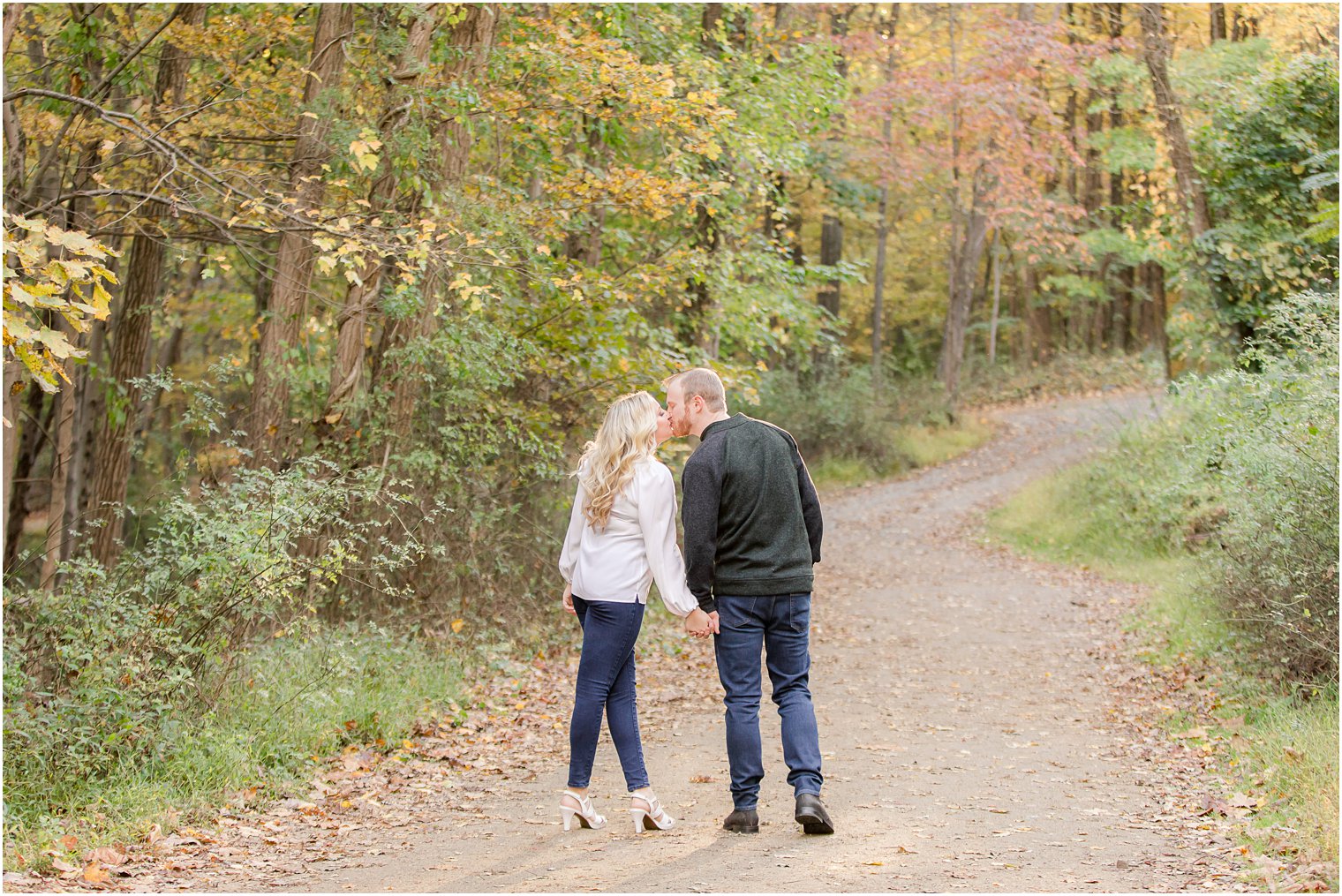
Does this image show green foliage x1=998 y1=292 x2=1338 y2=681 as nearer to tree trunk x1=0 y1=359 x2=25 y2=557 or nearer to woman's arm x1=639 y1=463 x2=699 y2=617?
woman's arm x1=639 y1=463 x2=699 y2=617

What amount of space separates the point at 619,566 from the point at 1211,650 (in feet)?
18.4

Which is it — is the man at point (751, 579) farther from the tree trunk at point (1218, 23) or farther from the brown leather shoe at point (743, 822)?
the tree trunk at point (1218, 23)

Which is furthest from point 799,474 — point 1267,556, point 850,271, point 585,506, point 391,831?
point 850,271

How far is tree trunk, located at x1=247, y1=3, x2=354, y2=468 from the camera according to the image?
30.5 feet

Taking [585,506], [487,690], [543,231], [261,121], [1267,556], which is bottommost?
[487,690]

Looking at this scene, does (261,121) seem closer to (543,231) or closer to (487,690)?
(543,231)

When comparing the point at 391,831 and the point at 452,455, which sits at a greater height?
the point at 452,455

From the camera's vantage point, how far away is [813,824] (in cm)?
523

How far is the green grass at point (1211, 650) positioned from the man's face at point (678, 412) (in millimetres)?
3014

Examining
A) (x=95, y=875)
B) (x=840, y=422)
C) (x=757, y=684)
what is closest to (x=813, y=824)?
(x=757, y=684)

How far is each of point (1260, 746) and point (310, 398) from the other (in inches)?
290

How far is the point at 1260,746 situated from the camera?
6.51m

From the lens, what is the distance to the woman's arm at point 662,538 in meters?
5.33

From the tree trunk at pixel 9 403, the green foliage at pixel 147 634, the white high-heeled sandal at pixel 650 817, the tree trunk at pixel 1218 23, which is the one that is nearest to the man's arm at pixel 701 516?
the white high-heeled sandal at pixel 650 817
